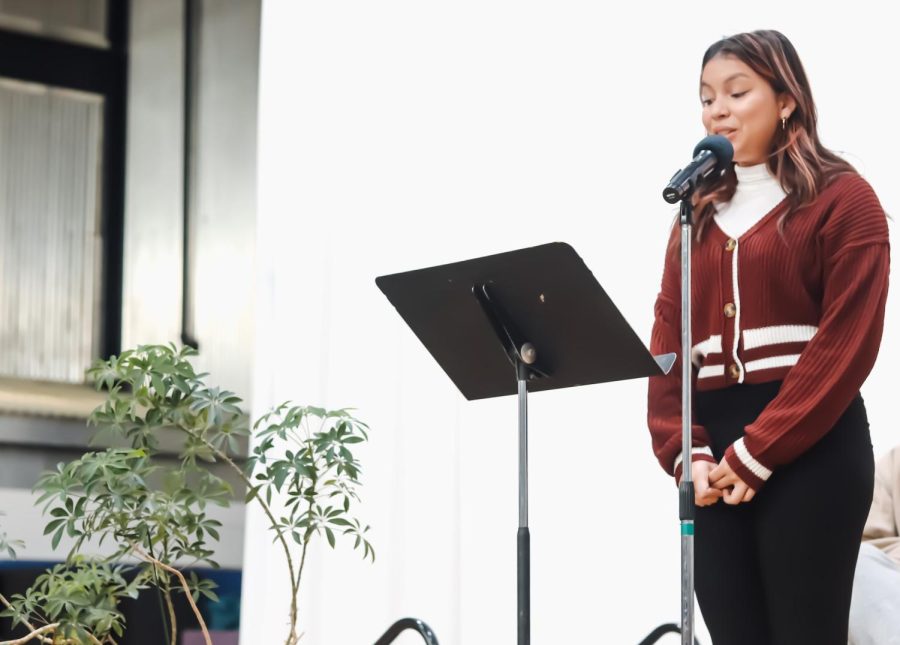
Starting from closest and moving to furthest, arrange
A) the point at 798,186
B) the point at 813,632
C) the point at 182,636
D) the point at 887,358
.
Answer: the point at 813,632 → the point at 798,186 → the point at 887,358 → the point at 182,636

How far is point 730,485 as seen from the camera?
1.66 meters

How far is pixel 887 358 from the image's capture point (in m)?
2.84

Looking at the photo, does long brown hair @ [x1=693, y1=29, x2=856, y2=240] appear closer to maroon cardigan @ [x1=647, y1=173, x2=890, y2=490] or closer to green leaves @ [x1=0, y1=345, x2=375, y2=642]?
maroon cardigan @ [x1=647, y1=173, x2=890, y2=490]

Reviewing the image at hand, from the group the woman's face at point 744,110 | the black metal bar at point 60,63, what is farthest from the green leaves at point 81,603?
the black metal bar at point 60,63

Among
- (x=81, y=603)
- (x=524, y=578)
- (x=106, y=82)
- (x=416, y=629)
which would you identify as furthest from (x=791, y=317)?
(x=106, y=82)

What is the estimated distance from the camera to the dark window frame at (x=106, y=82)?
381 centimetres

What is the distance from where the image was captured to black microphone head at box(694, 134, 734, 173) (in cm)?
165

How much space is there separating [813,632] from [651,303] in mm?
1526

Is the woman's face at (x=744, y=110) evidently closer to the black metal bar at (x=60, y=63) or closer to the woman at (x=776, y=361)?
the woman at (x=776, y=361)

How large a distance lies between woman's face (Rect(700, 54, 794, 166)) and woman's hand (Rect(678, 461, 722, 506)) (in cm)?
45

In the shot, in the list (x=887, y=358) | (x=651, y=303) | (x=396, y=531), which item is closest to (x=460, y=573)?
(x=396, y=531)

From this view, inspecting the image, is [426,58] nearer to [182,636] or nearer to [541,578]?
[541,578]

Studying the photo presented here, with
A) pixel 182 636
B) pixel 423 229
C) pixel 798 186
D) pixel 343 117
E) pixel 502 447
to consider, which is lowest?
pixel 182 636

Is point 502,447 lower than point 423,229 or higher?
lower
